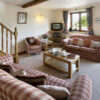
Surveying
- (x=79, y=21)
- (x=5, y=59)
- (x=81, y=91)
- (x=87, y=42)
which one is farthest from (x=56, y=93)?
(x=79, y=21)

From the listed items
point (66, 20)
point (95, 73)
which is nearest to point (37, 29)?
point (66, 20)

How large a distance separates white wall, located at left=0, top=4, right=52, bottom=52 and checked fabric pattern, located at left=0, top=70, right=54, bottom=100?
159 inches

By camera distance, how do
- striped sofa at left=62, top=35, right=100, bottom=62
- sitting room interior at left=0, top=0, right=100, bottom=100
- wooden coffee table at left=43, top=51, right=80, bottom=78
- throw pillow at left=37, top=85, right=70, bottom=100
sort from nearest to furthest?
throw pillow at left=37, top=85, right=70, bottom=100
sitting room interior at left=0, top=0, right=100, bottom=100
wooden coffee table at left=43, top=51, right=80, bottom=78
striped sofa at left=62, top=35, right=100, bottom=62

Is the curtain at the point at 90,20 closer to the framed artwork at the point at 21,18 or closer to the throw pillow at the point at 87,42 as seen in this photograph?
the throw pillow at the point at 87,42

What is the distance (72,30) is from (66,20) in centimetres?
68

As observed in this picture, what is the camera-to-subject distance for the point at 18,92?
888 millimetres

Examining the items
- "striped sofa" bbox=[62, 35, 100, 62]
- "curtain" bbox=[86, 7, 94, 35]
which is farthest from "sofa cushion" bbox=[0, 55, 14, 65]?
"curtain" bbox=[86, 7, 94, 35]

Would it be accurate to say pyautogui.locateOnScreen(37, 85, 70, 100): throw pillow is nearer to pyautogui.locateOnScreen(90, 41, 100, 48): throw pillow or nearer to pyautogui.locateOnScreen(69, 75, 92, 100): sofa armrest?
pyautogui.locateOnScreen(69, 75, 92, 100): sofa armrest

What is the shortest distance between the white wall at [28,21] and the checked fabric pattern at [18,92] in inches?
159

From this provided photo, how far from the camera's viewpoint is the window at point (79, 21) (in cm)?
566

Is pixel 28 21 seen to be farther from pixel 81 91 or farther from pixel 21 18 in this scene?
pixel 81 91

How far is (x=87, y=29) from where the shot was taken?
5.50 m

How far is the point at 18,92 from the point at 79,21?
18.6 ft

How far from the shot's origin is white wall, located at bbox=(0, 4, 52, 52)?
14.8 feet
